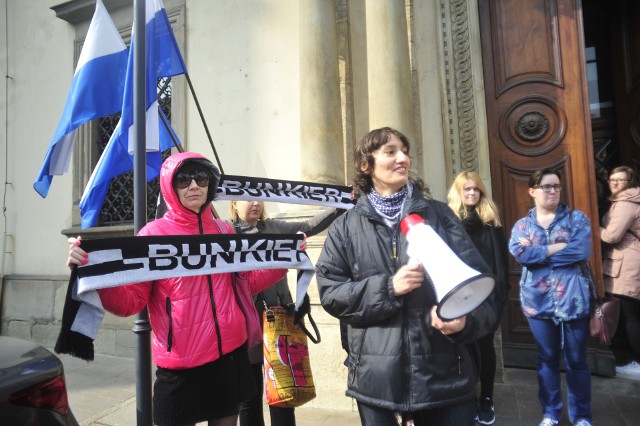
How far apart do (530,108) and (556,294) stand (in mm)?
2472

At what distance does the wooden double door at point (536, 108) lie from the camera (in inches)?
189

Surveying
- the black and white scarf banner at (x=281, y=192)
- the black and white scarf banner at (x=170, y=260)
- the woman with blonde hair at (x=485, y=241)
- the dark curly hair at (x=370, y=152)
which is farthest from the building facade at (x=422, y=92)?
the dark curly hair at (x=370, y=152)

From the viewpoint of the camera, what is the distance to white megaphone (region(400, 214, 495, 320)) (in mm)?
1542

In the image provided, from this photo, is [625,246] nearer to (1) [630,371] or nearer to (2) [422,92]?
(1) [630,371]

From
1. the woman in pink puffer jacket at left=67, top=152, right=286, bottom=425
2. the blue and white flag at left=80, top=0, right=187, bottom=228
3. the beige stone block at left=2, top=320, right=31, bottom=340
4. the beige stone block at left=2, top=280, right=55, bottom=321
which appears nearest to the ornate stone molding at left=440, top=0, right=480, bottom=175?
the blue and white flag at left=80, top=0, right=187, bottom=228

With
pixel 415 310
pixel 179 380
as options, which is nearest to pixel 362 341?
pixel 415 310

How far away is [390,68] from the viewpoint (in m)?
4.62

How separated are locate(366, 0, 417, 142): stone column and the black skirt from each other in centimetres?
310

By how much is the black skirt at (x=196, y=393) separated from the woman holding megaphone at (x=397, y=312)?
65 centimetres

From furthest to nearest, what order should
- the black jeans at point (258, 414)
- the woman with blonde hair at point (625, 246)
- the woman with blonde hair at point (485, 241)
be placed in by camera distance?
1. the woman with blonde hair at point (625, 246)
2. the woman with blonde hair at point (485, 241)
3. the black jeans at point (258, 414)

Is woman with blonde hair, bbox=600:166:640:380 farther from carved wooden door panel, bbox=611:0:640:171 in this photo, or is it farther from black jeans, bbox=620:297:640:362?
carved wooden door panel, bbox=611:0:640:171

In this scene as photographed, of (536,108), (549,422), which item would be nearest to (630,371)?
(549,422)

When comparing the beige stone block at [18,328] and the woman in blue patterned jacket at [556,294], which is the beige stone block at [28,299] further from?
the woman in blue patterned jacket at [556,294]

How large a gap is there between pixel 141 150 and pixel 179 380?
4.71 ft
